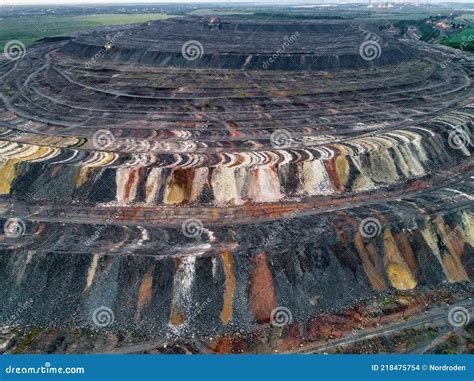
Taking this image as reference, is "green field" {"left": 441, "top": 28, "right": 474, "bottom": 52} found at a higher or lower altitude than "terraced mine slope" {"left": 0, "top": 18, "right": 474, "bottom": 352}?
lower

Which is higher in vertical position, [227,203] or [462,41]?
[227,203]

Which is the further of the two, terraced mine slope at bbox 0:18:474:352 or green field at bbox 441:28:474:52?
green field at bbox 441:28:474:52

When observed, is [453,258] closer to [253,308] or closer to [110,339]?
[253,308]

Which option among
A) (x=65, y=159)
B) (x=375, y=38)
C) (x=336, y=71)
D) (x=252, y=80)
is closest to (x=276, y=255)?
(x=65, y=159)

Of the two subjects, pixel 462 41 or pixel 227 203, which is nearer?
pixel 227 203

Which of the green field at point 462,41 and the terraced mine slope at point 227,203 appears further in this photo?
the green field at point 462,41
